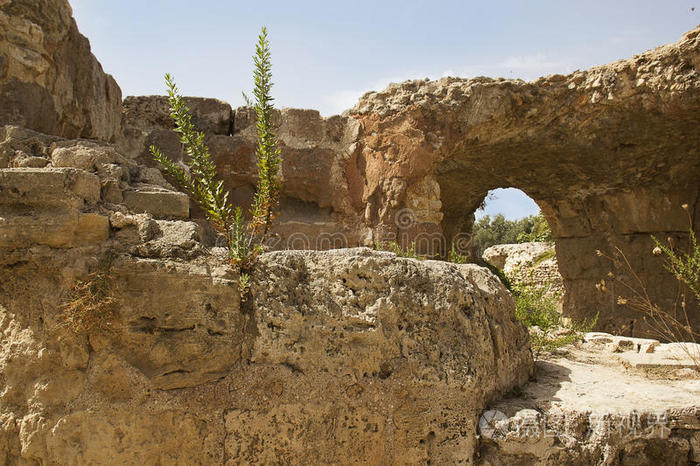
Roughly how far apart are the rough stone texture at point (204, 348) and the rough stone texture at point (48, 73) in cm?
59

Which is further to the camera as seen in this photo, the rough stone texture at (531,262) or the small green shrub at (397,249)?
the rough stone texture at (531,262)

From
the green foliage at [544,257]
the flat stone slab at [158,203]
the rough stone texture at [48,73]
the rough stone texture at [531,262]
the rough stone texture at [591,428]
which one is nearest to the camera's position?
the rough stone texture at [591,428]

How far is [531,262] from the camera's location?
10.6 meters

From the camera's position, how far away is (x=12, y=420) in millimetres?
1794

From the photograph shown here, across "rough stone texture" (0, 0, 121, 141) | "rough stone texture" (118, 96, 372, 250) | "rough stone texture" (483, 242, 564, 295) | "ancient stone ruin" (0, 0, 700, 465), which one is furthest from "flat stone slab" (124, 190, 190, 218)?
"rough stone texture" (483, 242, 564, 295)

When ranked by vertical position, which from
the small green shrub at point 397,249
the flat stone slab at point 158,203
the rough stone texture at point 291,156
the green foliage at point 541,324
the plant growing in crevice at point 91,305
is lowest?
the green foliage at point 541,324

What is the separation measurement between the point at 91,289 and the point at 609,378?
2.27 m

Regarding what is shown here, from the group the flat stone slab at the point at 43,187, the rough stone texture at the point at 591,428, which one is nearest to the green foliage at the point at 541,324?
the rough stone texture at the point at 591,428

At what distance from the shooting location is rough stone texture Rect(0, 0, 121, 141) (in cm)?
261

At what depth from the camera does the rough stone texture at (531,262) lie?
991 cm

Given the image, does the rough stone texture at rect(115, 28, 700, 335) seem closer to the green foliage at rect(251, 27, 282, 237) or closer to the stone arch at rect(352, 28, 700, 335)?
the stone arch at rect(352, 28, 700, 335)

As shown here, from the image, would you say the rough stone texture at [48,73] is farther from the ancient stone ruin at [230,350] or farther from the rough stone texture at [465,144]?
the rough stone texture at [465,144]

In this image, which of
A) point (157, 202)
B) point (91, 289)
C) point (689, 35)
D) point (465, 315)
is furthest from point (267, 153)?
point (689, 35)

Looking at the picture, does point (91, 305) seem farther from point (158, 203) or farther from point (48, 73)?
point (48, 73)
